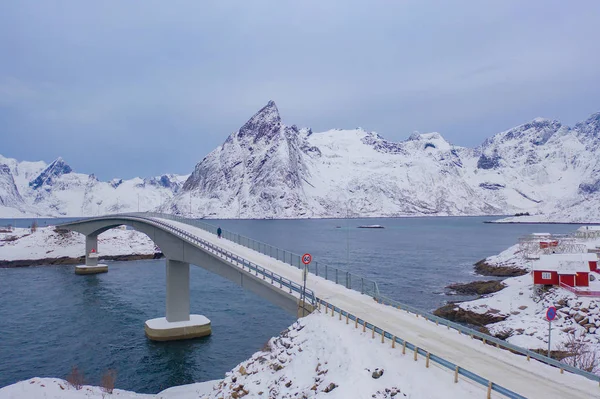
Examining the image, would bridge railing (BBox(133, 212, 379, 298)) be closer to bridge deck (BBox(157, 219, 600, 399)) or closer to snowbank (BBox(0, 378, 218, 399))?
bridge deck (BBox(157, 219, 600, 399))

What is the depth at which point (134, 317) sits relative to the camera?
51750 millimetres

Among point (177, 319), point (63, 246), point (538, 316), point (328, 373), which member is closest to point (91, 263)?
point (63, 246)

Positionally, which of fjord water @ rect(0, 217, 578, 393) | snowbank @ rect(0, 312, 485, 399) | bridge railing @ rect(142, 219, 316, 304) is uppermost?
bridge railing @ rect(142, 219, 316, 304)

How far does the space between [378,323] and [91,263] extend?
82.5 metres

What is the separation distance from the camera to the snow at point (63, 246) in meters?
102

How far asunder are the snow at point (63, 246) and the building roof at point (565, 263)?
86236mm

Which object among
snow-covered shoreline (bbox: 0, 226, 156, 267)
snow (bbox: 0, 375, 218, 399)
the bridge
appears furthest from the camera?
snow-covered shoreline (bbox: 0, 226, 156, 267)

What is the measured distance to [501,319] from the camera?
141ft

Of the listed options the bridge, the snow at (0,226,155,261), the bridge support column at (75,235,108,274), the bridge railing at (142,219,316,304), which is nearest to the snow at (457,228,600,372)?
the bridge

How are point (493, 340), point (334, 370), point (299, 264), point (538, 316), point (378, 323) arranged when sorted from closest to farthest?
1. point (334, 370)
2. point (493, 340)
3. point (378, 323)
4. point (299, 264)
5. point (538, 316)

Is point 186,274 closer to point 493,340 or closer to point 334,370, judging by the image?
point 334,370

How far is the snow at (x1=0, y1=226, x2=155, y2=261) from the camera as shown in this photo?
336 ft

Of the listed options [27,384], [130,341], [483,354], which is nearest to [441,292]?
[130,341]

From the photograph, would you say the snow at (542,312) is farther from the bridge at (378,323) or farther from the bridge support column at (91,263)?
the bridge support column at (91,263)
